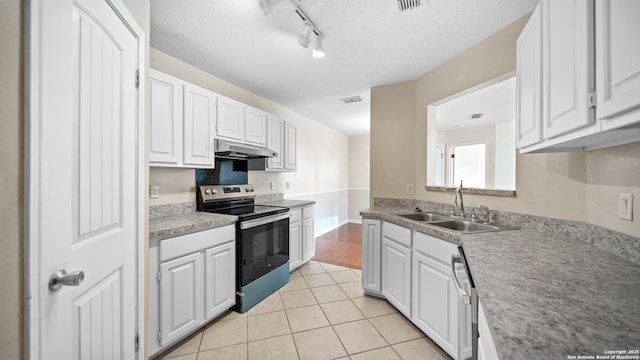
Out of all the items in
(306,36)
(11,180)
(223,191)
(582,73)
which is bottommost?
(223,191)

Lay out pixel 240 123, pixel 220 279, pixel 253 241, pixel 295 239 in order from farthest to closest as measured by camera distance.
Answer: pixel 295 239 < pixel 240 123 < pixel 253 241 < pixel 220 279

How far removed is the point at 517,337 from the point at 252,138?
8.96 ft

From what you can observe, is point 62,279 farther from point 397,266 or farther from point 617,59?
point 397,266

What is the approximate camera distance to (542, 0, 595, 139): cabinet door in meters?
0.80

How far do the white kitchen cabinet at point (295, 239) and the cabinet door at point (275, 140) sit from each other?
70 centimetres

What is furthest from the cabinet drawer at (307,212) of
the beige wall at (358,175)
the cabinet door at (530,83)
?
the beige wall at (358,175)

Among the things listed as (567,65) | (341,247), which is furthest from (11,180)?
(341,247)

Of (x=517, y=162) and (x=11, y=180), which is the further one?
(x=517, y=162)

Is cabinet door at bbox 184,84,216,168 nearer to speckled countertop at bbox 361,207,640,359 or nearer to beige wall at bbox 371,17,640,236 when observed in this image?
beige wall at bbox 371,17,640,236

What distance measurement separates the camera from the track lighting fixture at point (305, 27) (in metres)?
1.41

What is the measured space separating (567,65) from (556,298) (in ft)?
2.84

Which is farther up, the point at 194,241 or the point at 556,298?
the point at 556,298

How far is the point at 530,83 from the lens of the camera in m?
1.22

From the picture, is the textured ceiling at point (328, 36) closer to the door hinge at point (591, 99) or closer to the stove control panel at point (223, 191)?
the door hinge at point (591, 99)
